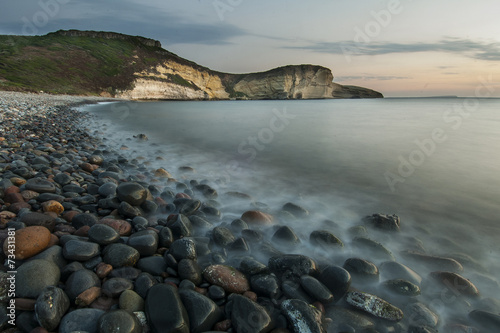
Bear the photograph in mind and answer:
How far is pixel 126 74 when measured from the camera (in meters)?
66.3

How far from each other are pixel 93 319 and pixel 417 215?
4.75 meters

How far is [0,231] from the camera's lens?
7.39ft

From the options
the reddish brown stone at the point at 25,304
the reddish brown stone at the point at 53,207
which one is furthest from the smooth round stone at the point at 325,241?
the reddish brown stone at the point at 53,207

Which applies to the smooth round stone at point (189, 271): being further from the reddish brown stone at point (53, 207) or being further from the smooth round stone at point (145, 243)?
the reddish brown stone at point (53, 207)

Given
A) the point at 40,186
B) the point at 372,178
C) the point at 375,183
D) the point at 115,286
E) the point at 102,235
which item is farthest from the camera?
the point at 372,178

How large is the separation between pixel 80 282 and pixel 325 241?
2.64m

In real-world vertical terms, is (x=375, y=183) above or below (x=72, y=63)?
below

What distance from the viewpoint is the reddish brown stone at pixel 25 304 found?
169 cm

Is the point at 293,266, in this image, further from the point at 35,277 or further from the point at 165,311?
the point at 35,277

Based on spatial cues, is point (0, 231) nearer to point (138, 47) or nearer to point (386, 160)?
point (386, 160)

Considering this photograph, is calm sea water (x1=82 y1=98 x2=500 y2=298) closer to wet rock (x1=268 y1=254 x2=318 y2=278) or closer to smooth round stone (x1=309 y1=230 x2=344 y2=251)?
smooth round stone (x1=309 y1=230 x2=344 y2=251)

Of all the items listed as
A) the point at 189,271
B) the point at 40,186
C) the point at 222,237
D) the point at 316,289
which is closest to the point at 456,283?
the point at 316,289

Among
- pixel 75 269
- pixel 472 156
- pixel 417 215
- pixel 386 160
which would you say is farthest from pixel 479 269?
pixel 472 156

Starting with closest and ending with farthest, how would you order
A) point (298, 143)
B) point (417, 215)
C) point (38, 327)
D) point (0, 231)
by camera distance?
point (38, 327) < point (0, 231) < point (417, 215) < point (298, 143)
